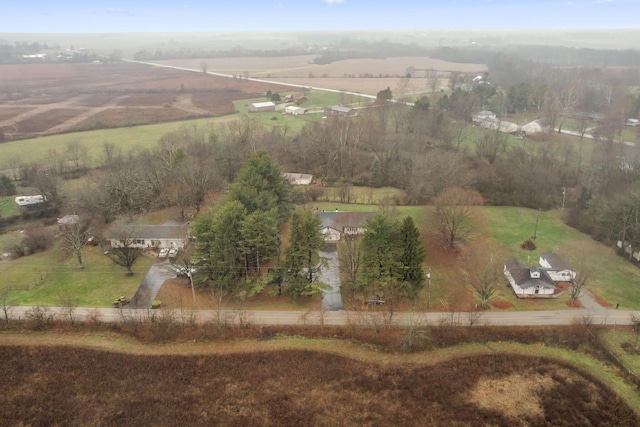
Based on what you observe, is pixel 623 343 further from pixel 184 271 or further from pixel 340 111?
pixel 340 111

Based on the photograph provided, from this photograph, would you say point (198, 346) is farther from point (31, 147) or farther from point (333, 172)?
point (31, 147)

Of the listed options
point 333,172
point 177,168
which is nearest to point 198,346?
point 177,168

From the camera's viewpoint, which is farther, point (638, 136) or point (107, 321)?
point (638, 136)

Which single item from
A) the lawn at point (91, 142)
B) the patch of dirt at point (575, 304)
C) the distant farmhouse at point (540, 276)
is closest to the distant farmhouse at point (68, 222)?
the lawn at point (91, 142)

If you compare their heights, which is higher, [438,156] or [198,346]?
[438,156]

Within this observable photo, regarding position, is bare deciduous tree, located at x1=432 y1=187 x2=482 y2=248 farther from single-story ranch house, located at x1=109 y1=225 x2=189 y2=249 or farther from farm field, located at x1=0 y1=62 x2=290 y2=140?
farm field, located at x1=0 y1=62 x2=290 y2=140
